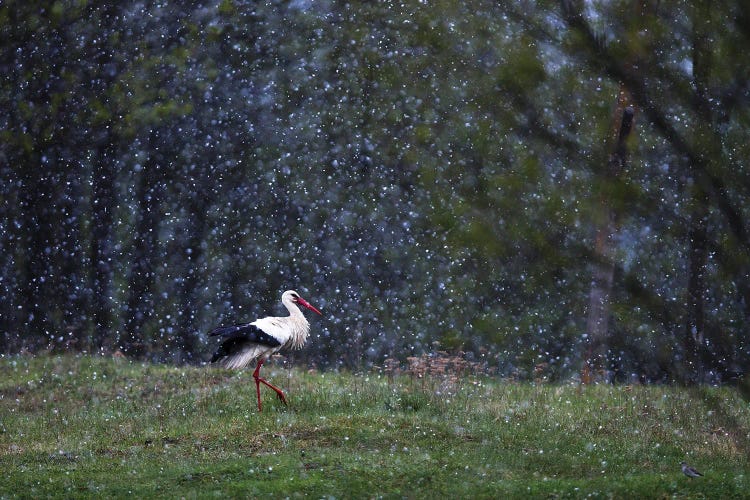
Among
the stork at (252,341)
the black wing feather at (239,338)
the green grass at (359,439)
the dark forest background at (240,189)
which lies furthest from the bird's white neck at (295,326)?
the dark forest background at (240,189)

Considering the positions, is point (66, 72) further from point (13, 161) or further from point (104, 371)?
point (104, 371)

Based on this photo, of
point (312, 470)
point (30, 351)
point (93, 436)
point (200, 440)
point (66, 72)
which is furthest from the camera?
point (66, 72)

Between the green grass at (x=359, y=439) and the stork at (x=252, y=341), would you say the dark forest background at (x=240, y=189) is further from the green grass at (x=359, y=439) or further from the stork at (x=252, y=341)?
the stork at (x=252, y=341)

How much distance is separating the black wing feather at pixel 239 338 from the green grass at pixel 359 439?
2.41 ft

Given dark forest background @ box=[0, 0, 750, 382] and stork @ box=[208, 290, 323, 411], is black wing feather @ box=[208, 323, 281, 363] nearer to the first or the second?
stork @ box=[208, 290, 323, 411]

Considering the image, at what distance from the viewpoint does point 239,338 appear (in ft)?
47.0

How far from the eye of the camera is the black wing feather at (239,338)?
14255 mm

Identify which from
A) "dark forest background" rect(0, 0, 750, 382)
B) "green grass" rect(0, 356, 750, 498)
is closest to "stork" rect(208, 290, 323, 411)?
"green grass" rect(0, 356, 750, 498)

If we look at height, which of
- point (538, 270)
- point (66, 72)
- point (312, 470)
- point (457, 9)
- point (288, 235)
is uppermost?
point (66, 72)

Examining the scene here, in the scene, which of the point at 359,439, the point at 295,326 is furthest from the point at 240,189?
the point at 359,439

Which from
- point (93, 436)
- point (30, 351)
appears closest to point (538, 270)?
point (93, 436)

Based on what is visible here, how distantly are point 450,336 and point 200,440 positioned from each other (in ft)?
41.0

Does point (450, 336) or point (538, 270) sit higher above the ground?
point (450, 336)

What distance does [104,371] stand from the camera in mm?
17766
